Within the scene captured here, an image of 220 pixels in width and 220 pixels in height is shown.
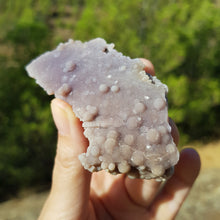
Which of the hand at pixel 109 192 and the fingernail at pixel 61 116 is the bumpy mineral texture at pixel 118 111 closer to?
the fingernail at pixel 61 116

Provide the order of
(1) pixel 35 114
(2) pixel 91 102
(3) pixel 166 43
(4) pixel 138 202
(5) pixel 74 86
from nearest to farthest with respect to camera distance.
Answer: (2) pixel 91 102 → (5) pixel 74 86 → (4) pixel 138 202 → (1) pixel 35 114 → (3) pixel 166 43

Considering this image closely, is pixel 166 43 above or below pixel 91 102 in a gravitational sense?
below

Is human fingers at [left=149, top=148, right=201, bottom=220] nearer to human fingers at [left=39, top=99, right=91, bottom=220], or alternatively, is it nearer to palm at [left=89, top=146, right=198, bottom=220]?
palm at [left=89, top=146, right=198, bottom=220]

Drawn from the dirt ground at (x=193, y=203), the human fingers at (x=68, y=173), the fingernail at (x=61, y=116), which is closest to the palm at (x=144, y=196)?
the human fingers at (x=68, y=173)

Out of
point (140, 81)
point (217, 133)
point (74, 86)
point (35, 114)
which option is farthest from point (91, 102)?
point (217, 133)

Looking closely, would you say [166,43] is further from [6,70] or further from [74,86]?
[74,86]

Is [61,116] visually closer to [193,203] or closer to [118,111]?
[118,111]

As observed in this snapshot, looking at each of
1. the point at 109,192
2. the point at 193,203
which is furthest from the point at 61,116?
the point at 193,203
